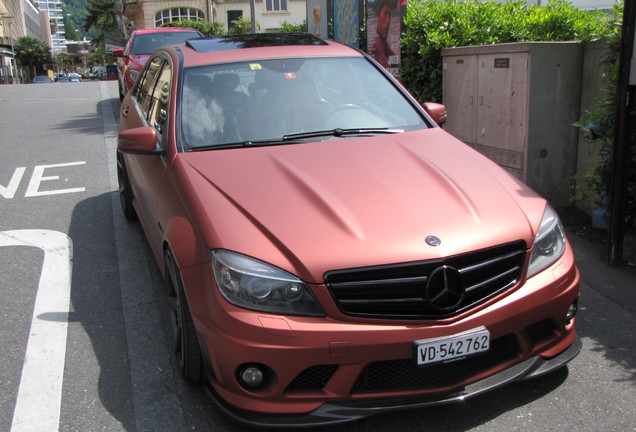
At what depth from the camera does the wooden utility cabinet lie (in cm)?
599

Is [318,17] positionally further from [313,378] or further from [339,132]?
[313,378]

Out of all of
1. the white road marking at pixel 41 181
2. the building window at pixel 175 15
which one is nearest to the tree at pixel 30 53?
the building window at pixel 175 15

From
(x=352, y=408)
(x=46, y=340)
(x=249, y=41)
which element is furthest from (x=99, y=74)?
(x=352, y=408)

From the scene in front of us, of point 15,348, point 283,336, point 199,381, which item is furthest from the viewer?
point 15,348

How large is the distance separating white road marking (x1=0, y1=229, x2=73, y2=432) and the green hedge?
466 centimetres

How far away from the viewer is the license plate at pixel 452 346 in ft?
8.73

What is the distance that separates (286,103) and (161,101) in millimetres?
909

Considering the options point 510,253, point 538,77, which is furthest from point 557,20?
point 510,253

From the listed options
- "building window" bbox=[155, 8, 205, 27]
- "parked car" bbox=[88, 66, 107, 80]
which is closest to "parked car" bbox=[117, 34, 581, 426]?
"building window" bbox=[155, 8, 205, 27]

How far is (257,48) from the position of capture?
4.53 meters

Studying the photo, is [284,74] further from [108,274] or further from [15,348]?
[15,348]

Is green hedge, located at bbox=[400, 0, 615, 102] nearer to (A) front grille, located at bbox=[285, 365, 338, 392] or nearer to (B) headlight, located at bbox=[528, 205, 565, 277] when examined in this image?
(B) headlight, located at bbox=[528, 205, 565, 277]

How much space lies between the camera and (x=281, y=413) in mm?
2705

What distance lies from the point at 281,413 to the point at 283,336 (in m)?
0.35
